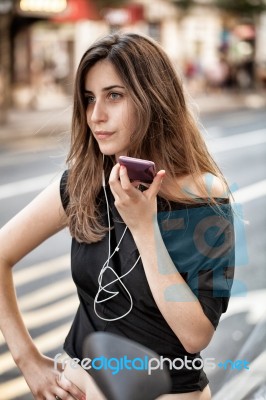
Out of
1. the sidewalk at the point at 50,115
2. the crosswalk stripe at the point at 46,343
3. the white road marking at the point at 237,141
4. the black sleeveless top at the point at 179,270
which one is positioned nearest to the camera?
the black sleeveless top at the point at 179,270

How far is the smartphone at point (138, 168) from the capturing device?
133 centimetres

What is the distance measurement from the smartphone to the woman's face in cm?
20

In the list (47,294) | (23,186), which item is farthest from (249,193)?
(23,186)

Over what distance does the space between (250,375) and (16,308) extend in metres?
0.60

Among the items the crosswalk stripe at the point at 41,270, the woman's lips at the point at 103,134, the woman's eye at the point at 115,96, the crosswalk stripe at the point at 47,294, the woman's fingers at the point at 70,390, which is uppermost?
the woman's eye at the point at 115,96

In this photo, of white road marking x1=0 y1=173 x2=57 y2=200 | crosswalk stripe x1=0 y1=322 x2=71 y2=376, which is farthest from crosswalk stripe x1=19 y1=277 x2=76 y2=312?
white road marking x1=0 y1=173 x2=57 y2=200

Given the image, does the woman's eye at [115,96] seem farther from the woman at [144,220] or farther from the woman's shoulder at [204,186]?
the woman's shoulder at [204,186]

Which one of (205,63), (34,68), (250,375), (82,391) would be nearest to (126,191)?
(82,391)

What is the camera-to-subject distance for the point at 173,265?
4.65 feet

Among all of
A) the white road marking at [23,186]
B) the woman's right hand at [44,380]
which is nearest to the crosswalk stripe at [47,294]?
the woman's right hand at [44,380]

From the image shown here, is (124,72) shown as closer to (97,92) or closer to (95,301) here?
(97,92)

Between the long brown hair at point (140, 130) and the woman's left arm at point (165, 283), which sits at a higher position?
the long brown hair at point (140, 130)

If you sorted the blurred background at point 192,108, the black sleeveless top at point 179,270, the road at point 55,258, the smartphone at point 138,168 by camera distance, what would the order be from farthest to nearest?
the road at point 55,258, the blurred background at point 192,108, the black sleeveless top at point 179,270, the smartphone at point 138,168

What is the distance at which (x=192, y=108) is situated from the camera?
1.70 m
